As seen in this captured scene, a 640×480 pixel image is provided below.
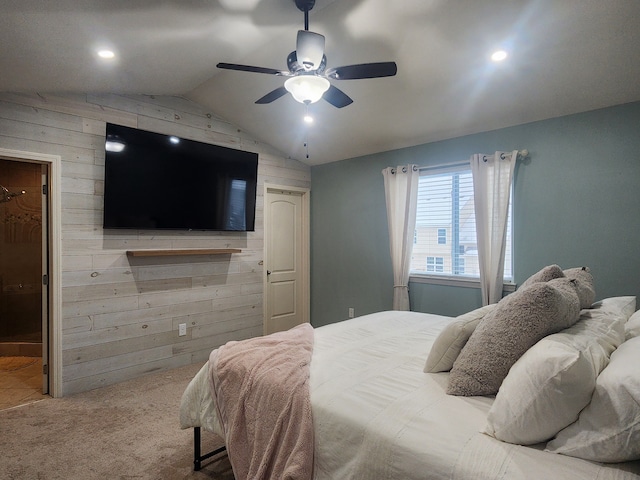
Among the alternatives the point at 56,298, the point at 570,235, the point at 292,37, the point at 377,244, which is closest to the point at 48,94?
the point at 56,298

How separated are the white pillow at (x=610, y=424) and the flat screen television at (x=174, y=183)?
3.43 meters

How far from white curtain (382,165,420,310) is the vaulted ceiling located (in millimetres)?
640

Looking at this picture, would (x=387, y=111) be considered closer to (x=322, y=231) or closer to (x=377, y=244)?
(x=377, y=244)

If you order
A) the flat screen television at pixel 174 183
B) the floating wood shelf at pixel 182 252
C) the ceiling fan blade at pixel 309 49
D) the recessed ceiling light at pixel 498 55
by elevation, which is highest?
the recessed ceiling light at pixel 498 55

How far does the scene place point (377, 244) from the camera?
441 centimetres

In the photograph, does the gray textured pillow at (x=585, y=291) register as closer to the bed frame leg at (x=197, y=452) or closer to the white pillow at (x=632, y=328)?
the white pillow at (x=632, y=328)

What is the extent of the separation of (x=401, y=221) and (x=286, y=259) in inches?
68.1

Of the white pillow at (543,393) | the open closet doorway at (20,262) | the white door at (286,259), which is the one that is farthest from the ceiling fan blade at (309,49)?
the open closet doorway at (20,262)

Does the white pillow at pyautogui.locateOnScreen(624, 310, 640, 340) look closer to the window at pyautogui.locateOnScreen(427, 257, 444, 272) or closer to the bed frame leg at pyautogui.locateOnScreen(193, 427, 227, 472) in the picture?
the window at pyautogui.locateOnScreen(427, 257, 444, 272)

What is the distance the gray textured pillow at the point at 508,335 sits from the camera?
4.56 ft

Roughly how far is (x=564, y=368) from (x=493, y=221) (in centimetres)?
253

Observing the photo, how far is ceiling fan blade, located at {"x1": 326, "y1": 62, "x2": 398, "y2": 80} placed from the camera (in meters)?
2.12

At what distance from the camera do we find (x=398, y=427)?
1265 mm

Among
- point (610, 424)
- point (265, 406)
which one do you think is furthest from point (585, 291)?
point (265, 406)
